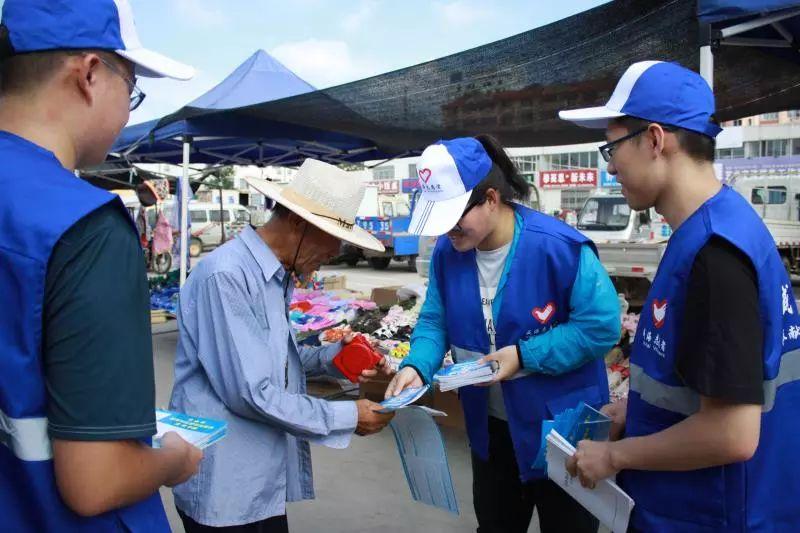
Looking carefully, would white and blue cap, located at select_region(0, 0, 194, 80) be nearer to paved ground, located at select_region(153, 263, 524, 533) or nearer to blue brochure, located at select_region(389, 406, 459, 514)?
blue brochure, located at select_region(389, 406, 459, 514)

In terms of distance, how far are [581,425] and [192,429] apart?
1.04m

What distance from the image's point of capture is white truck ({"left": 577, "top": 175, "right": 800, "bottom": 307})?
8883 mm

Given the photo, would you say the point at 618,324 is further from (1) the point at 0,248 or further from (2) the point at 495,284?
(1) the point at 0,248

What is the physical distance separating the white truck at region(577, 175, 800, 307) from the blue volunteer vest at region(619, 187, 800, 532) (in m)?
4.70

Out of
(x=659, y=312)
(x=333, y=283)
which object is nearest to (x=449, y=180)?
(x=659, y=312)

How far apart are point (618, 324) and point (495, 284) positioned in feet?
1.47

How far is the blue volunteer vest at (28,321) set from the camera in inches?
35.9

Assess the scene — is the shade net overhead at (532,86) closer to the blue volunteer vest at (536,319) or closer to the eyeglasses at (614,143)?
the blue volunteer vest at (536,319)

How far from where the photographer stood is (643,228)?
1052cm

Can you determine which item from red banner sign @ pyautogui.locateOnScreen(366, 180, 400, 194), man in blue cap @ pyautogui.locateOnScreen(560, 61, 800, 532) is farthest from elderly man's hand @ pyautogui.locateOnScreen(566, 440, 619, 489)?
red banner sign @ pyautogui.locateOnScreen(366, 180, 400, 194)

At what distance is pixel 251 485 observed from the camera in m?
1.76

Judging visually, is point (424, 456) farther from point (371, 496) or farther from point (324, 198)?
point (371, 496)

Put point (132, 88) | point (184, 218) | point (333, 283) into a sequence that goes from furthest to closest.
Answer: point (333, 283)
point (184, 218)
point (132, 88)

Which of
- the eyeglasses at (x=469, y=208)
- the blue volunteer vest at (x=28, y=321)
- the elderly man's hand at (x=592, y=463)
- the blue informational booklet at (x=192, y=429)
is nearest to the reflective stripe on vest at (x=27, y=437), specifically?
the blue volunteer vest at (x=28, y=321)
